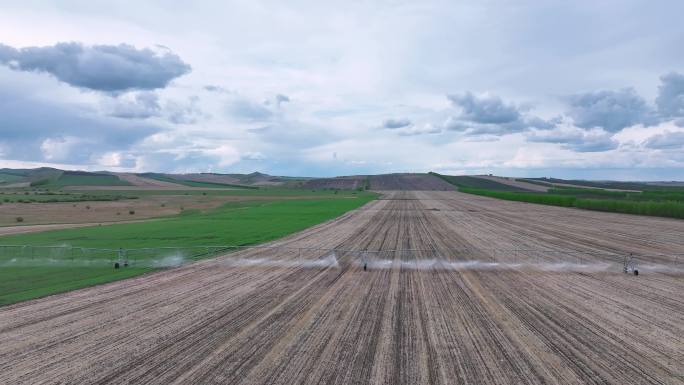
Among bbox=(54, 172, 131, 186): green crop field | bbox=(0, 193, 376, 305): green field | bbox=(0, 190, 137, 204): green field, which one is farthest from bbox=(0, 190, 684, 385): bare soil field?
bbox=(54, 172, 131, 186): green crop field

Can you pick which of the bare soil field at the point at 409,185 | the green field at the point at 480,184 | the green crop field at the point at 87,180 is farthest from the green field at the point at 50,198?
the green field at the point at 480,184

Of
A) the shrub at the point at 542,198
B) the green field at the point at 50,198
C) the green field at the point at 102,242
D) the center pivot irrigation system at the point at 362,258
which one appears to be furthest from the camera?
the green field at the point at 50,198

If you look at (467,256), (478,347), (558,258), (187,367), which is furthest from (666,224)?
(187,367)

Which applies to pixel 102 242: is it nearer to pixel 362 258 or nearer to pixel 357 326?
pixel 362 258

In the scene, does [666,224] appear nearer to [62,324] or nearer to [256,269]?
[256,269]

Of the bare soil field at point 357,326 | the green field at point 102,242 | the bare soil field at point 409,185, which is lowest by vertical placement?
the green field at point 102,242

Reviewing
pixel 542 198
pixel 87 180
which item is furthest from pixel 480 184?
pixel 87 180

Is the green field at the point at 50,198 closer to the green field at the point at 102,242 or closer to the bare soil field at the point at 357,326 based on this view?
the green field at the point at 102,242
